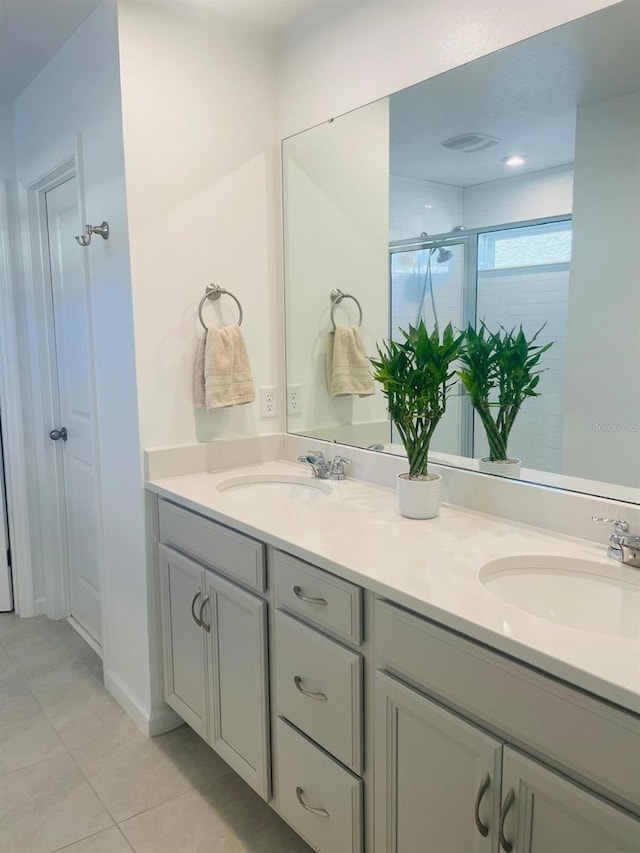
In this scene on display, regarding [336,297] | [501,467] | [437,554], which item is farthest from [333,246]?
[437,554]

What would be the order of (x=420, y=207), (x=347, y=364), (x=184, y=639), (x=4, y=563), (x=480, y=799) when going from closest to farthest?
(x=480, y=799) → (x=420, y=207) → (x=184, y=639) → (x=347, y=364) → (x=4, y=563)

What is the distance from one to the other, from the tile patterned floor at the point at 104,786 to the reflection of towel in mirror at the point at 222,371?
118 cm

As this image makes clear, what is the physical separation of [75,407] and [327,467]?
1.27m

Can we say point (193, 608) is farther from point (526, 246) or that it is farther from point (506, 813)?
point (526, 246)

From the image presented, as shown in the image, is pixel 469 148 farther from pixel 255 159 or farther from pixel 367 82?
pixel 255 159

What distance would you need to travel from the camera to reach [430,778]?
1.21 m

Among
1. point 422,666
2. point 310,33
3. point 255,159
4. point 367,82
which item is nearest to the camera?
point 422,666

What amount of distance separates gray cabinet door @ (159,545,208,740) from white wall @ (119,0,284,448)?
1.44ft

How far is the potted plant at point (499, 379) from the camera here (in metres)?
1.67

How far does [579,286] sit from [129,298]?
1.35 metres

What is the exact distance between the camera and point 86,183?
2277mm

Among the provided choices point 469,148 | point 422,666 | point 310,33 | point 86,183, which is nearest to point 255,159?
point 310,33

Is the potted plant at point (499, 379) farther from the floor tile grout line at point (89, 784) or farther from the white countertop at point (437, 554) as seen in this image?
the floor tile grout line at point (89, 784)

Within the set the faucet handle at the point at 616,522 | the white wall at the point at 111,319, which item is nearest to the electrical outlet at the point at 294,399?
the white wall at the point at 111,319
